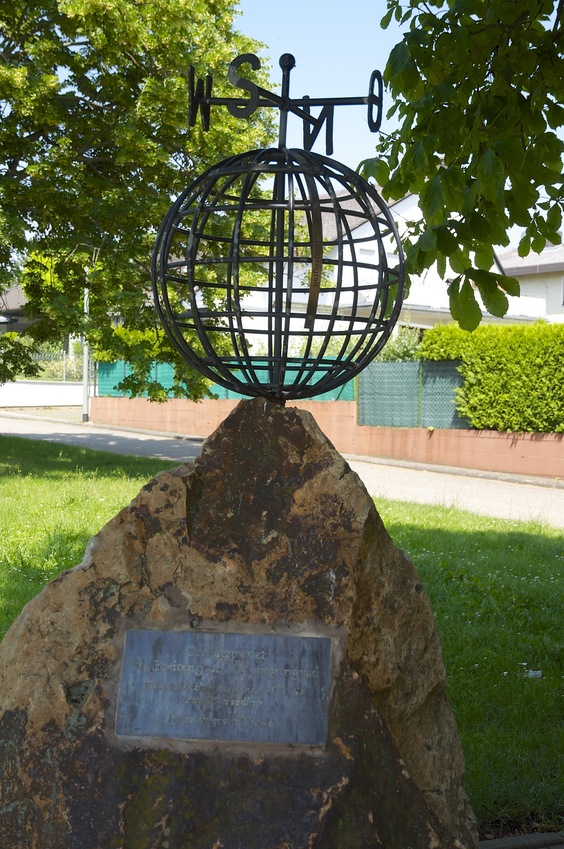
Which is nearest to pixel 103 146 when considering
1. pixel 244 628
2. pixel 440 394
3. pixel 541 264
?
pixel 440 394

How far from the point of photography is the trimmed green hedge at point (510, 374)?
1571cm

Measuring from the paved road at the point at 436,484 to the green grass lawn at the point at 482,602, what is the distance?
1503 millimetres

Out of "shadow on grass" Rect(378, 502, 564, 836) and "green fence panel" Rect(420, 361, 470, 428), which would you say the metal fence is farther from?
"shadow on grass" Rect(378, 502, 564, 836)

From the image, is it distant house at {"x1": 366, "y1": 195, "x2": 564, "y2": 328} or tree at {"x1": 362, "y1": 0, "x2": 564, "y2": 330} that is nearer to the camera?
tree at {"x1": 362, "y1": 0, "x2": 564, "y2": 330}

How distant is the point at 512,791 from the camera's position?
13.1 ft

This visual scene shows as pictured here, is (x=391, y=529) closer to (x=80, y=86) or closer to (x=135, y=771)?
(x=135, y=771)

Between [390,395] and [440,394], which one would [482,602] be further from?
[390,395]

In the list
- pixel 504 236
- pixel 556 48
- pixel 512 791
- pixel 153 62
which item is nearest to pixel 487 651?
pixel 512 791

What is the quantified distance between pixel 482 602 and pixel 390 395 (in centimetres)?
1288

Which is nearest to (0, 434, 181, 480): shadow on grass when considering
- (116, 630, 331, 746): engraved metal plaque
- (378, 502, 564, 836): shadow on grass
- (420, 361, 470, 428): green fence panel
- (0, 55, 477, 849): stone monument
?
(420, 361, 470, 428): green fence panel

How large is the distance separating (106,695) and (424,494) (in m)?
10.8

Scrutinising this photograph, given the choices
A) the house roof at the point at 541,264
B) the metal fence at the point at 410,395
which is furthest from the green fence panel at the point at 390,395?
the house roof at the point at 541,264

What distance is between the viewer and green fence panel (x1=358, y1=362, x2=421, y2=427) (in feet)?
61.6

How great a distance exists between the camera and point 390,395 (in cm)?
1927
